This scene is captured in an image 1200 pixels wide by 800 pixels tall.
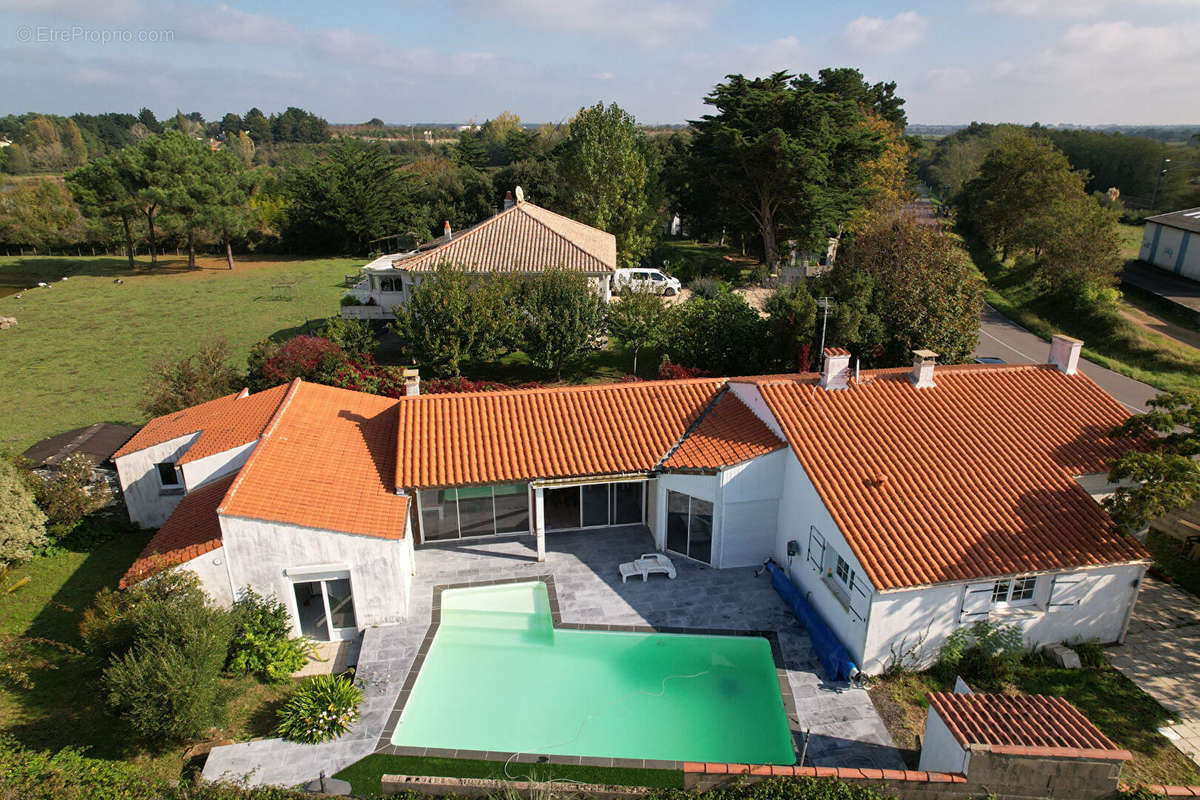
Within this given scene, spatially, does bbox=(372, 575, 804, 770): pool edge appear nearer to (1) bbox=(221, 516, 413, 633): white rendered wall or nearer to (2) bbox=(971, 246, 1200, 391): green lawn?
(1) bbox=(221, 516, 413, 633): white rendered wall

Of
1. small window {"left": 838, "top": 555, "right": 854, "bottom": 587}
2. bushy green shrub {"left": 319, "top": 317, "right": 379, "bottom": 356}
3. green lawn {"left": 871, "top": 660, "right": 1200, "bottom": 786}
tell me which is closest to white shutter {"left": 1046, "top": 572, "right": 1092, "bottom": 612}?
green lawn {"left": 871, "top": 660, "right": 1200, "bottom": 786}

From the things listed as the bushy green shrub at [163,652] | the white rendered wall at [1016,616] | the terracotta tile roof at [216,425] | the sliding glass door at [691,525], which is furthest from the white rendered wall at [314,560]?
the white rendered wall at [1016,616]

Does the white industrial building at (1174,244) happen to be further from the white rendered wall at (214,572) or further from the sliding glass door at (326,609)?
the white rendered wall at (214,572)

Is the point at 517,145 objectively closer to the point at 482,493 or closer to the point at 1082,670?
the point at 482,493

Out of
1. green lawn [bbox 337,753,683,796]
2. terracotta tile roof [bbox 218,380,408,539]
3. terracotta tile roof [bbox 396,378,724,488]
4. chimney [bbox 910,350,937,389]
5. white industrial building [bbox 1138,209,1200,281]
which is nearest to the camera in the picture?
green lawn [bbox 337,753,683,796]

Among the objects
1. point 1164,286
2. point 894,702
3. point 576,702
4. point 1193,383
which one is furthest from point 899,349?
point 1164,286

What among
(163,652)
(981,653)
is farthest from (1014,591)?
(163,652)
